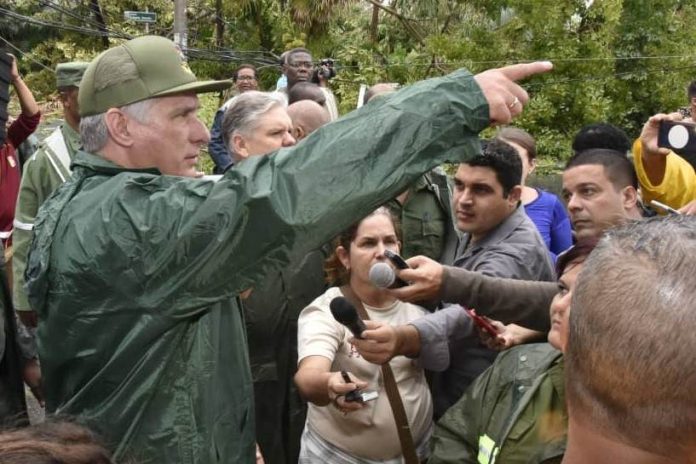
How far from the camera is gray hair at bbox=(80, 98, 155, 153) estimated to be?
7.57 ft

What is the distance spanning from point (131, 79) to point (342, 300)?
0.94 metres

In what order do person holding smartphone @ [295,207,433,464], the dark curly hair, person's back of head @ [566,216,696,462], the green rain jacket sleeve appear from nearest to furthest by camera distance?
person's back of head @ [566,216,696,462] < the green rain jacket sleeve < person holding smartphone @ [295,207,433,464] < the dark curly hair

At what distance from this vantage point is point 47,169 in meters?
4.52

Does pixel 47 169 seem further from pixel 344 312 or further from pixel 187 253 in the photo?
pixel 187 253

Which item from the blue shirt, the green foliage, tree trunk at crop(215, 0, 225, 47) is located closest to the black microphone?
the blue shirt

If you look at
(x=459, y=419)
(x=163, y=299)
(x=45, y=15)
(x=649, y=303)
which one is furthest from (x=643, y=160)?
(x=45, y=15)

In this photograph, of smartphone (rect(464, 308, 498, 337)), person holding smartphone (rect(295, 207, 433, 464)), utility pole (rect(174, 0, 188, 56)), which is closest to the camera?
smartphone (rect(464, 308, 498, 337))

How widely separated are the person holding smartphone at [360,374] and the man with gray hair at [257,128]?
3.14 ft

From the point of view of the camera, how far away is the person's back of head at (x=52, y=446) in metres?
1.41

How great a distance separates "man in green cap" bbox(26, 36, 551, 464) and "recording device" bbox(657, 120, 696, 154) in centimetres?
200

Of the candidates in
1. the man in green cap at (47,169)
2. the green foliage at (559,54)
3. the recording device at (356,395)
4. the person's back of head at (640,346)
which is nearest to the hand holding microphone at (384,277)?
the recording device at (356,395)

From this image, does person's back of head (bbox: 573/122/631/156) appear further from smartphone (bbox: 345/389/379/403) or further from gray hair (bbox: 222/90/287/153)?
smartphone (bbox: 345/389/379/403)

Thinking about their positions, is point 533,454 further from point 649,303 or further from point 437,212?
point 437,212

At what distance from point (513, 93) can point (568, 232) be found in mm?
3146
